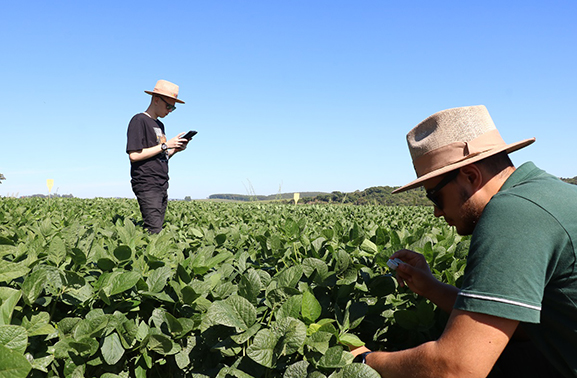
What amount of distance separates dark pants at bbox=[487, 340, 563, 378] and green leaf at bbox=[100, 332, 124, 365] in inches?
70.3

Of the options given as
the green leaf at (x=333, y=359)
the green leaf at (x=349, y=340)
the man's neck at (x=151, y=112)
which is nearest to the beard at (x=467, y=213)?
the green leaf at (x=349, y=340)

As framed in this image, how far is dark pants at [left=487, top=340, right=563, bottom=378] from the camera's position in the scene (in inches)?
78.9

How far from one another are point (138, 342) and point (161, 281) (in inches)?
11.2

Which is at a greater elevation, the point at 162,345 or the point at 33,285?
the point at 33,285

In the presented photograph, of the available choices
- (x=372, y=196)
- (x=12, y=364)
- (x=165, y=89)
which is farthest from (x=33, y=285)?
(x=372, y=196)

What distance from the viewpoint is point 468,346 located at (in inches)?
55.0

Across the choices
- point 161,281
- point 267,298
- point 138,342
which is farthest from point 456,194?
point 138,342

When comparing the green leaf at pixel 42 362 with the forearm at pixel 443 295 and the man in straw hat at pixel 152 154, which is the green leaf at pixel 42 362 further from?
the man in straw hat at pixel 152 154

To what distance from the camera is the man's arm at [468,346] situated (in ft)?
4.58

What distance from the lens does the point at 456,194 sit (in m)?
1.85

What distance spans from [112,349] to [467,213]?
64.2 inches

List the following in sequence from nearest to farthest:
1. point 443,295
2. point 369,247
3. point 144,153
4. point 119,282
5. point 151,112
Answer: point 119,282 → point 443,295 → point 369,247 → point 144,153 → point 151,112

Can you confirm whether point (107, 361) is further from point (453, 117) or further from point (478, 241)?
point (453, 117)

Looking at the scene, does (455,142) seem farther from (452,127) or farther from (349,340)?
(349,340)
